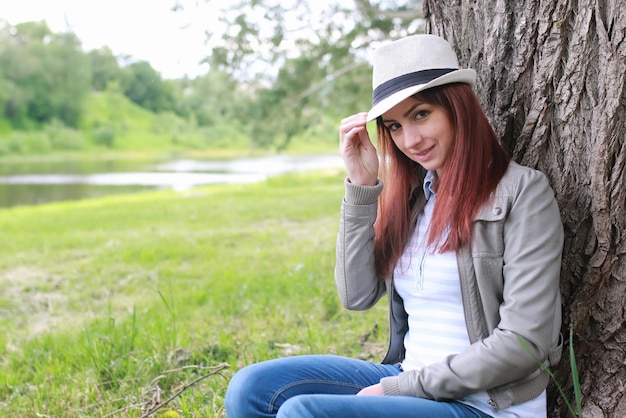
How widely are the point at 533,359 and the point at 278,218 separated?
27.8 feet

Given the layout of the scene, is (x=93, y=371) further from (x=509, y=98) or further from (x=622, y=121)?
(x=622, y=121)

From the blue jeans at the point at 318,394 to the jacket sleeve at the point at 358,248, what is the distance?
227mm

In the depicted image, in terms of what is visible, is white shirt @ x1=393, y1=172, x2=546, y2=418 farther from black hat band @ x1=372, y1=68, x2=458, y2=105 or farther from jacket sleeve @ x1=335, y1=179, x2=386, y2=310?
black hat band @ x1=372, y1=68, x2=458, y2=105

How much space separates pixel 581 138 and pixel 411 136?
513 mm

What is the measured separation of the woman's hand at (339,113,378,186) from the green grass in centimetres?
110

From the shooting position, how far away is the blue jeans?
1.63m

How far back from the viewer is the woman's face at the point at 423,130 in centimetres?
189

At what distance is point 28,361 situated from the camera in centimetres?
362

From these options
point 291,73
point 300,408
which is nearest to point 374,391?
point 300,408

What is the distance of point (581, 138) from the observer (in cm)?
196

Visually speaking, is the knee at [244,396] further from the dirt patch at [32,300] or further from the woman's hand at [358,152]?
the dirt patch at [32,300]

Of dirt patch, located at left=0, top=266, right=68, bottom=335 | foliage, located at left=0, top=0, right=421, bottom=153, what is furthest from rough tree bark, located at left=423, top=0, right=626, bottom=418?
foliage, located at left=0, top=0, right=421, bottom=153

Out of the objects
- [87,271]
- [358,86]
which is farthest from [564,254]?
[358,86]

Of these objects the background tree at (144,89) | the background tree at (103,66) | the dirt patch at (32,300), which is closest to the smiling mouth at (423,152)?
the dirt patch at (32,300)
